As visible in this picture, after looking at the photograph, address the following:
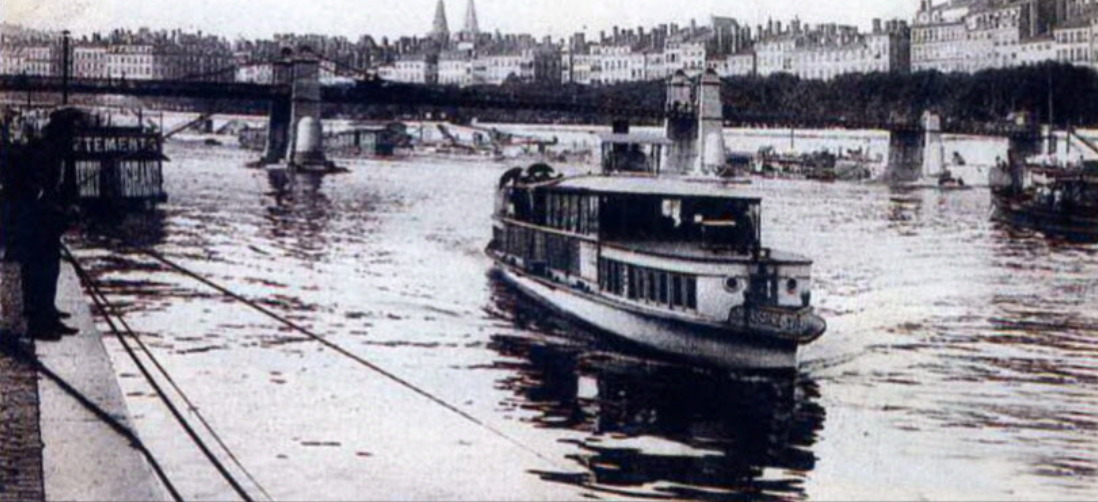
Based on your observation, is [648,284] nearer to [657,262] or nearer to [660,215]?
[657,262]

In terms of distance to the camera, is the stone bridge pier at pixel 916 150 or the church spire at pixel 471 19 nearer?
the church spire at pixel 471 19

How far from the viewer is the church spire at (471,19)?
4.84m

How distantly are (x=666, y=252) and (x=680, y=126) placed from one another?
4.42 feet

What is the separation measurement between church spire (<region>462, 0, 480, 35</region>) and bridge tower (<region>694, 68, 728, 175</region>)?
2.60m

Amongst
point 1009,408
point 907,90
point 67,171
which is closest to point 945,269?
point 907,90

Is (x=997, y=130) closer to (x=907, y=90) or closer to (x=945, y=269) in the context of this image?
(x=907, y=90)

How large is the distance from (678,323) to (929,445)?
156cm

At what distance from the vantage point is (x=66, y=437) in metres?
2.62

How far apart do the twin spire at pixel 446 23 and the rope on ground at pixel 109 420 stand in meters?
2.04

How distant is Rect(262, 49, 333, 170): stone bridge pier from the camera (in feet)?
23.2

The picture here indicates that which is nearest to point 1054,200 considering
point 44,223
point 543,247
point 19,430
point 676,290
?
point 543,247

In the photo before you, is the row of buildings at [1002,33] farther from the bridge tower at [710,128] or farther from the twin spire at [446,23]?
the twin spire at [446,23]

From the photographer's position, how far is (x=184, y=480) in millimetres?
3105

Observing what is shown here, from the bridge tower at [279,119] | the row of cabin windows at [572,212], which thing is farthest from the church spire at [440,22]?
the bridge tower at [279,119]
